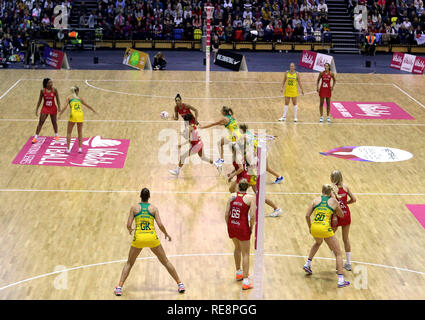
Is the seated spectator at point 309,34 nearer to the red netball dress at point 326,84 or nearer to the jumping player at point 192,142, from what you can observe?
the red netball dress at point 326,84

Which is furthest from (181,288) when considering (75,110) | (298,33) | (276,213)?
(298,33)

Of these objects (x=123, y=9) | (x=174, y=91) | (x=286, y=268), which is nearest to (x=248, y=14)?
(x=123, y=9)

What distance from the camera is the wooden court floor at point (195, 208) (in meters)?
11.3

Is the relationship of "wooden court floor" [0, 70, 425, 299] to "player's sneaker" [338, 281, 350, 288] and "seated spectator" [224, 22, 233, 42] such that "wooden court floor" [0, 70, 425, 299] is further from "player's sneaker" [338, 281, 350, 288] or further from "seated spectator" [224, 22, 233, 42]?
"seated spectator" [224, 22, 233, 42]

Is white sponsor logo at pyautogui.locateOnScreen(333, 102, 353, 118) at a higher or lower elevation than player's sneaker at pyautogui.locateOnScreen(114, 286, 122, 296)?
lower

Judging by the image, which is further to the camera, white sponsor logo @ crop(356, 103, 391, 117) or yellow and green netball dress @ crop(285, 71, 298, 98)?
white sponsor logo @ crop(356, 103, 391, 117)

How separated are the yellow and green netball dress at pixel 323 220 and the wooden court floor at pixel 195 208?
0.90 meters

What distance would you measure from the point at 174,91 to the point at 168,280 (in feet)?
50.5

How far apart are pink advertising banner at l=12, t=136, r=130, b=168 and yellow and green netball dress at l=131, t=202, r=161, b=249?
704 centimetres

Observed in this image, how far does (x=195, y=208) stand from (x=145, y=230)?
14.4 ft

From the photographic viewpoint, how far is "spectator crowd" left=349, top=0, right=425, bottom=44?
38094 millimetres

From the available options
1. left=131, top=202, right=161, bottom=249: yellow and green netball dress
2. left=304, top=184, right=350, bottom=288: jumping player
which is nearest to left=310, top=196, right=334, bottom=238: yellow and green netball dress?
left=304, top=184, right=350, bottom=288: jumping player

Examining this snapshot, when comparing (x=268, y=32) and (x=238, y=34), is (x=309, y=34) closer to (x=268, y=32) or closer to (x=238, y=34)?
(x=268, y=32)

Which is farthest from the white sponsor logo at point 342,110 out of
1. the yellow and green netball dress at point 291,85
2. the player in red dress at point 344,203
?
the player in red dress at point 344,203
